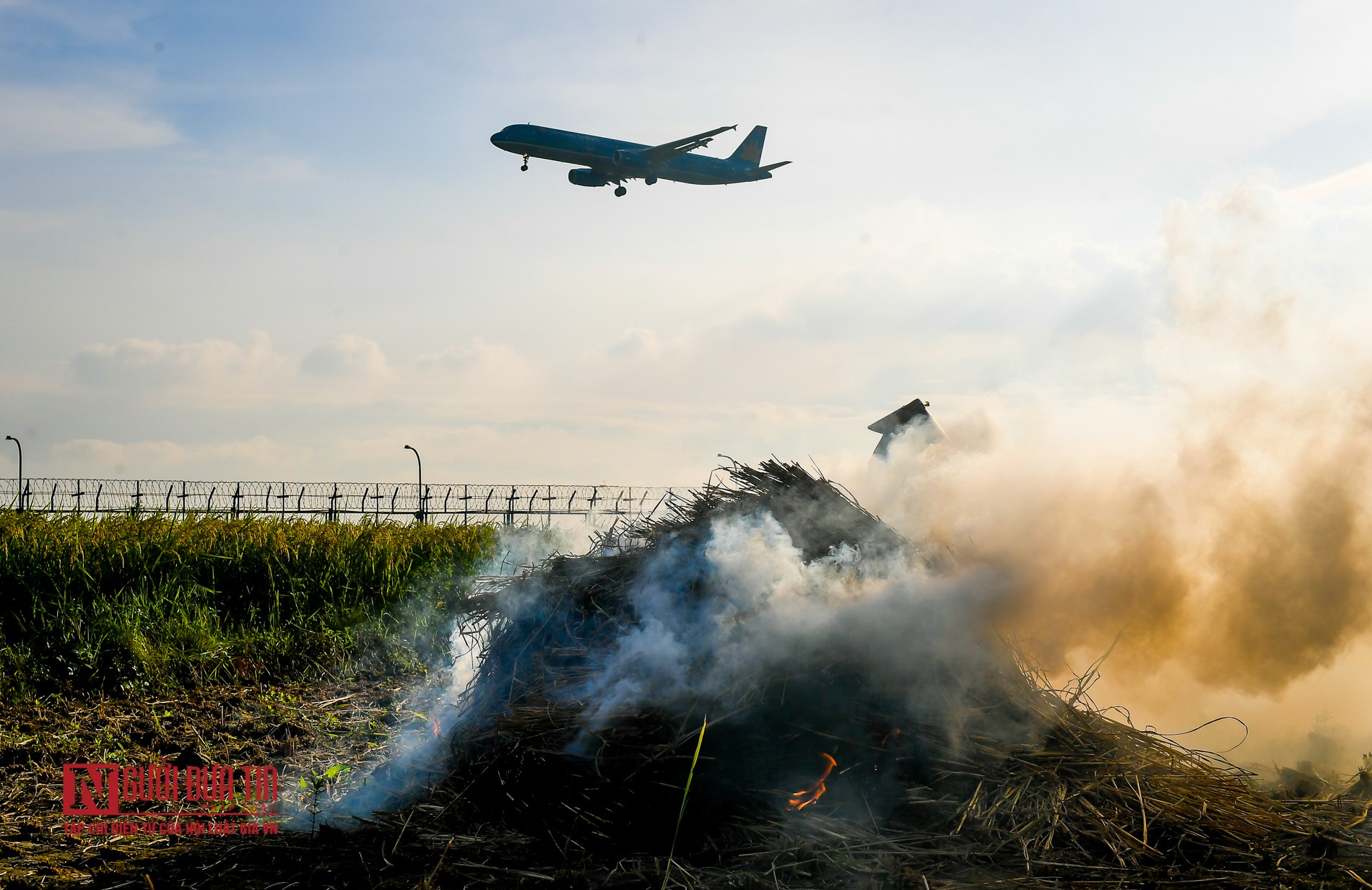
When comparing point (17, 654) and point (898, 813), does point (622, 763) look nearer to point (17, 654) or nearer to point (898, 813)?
point (898, 813)

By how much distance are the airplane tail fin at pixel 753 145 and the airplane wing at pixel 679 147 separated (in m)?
20.3

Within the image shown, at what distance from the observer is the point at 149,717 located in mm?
9102

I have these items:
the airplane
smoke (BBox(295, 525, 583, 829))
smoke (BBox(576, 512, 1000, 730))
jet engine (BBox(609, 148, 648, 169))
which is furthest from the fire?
jet engine (BBox(609, 148, 648, 169))

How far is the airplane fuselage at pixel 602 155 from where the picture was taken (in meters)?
41.6

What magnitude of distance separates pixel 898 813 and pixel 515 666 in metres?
2.86

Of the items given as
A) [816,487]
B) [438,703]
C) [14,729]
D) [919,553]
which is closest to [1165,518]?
[919,553]

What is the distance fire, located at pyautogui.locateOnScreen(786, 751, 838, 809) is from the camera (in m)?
5.83

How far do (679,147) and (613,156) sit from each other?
3033 millimetres

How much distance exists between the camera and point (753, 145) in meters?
64.2

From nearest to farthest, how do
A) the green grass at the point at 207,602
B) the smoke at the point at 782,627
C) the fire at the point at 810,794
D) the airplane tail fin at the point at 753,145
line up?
the fire at the point at 810,794 < the smoke at the point at 782,627 < the green grass at the point at 207,602 < the airplane tail fin at the point at 753,145

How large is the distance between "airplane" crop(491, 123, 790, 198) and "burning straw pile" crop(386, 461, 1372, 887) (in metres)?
36.1
